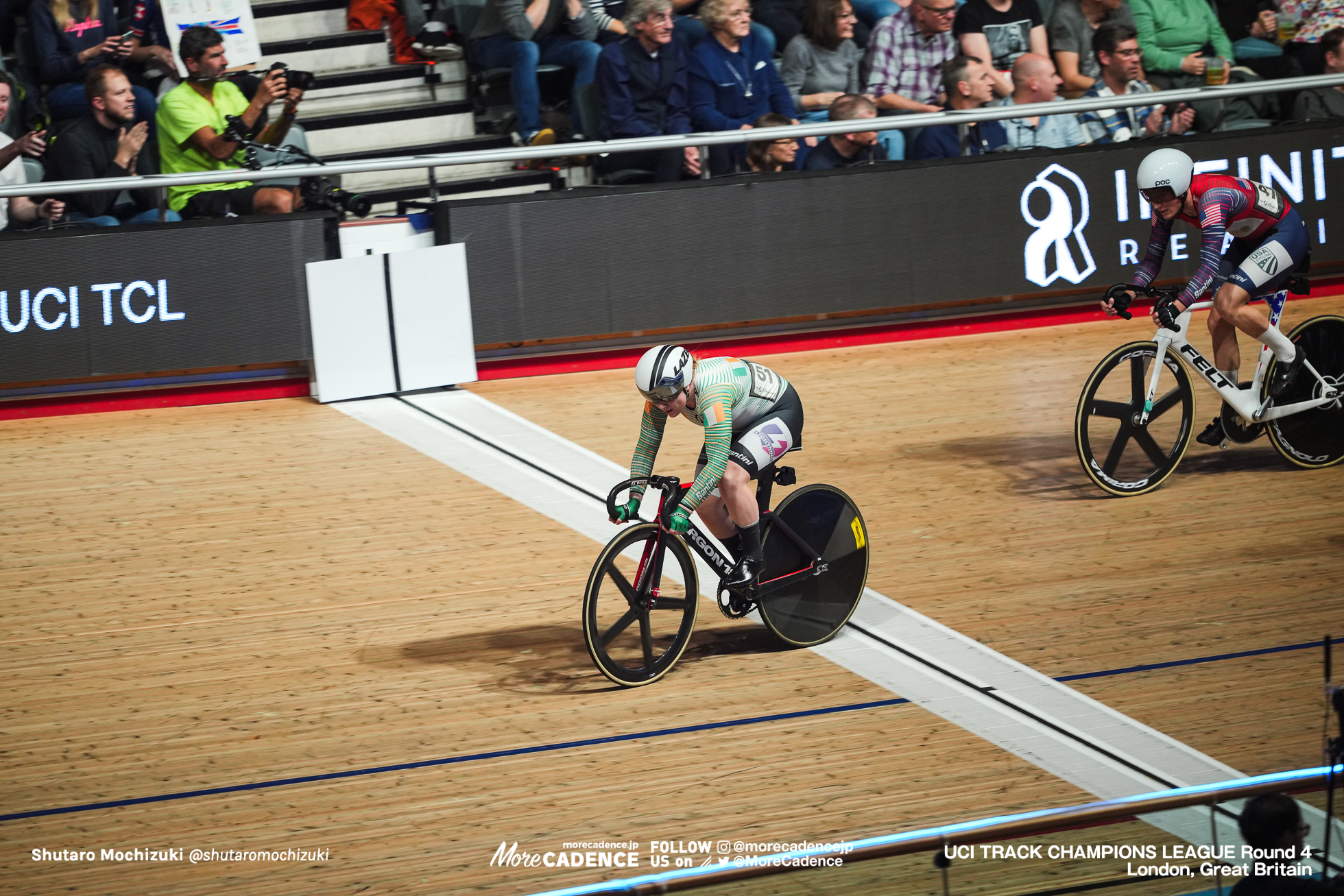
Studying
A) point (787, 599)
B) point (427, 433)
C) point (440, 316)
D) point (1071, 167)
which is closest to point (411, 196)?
point (440, 316)

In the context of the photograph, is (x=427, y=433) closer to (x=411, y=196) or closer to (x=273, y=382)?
(x=273, y=382)

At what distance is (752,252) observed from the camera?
998cm

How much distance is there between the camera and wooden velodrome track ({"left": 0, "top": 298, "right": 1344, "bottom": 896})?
432 cm

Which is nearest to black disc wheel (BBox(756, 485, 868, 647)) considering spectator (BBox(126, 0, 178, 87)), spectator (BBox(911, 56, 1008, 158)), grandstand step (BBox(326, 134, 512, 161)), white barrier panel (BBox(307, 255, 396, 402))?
white barrier panel (BBox(307, 255, 396, 402))

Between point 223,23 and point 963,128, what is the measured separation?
5636 mm

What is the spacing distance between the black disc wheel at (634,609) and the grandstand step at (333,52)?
7798 mm

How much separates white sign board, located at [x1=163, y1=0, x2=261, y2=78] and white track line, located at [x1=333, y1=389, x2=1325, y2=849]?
14.5ft

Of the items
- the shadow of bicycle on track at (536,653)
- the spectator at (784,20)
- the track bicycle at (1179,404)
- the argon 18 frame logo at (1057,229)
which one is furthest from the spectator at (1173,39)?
the shadow of bicycle on track at (536,653)

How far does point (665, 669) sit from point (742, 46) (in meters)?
6.36

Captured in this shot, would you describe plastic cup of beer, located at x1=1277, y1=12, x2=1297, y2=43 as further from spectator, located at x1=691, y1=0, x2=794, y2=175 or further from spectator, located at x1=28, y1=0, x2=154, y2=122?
spectator, located at x1=28, y1=0, x2=154, y2=122

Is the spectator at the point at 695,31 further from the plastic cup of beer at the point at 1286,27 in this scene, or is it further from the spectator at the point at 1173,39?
the plastic cup of beer at the point at 1286,27

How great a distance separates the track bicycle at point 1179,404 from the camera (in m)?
7.11

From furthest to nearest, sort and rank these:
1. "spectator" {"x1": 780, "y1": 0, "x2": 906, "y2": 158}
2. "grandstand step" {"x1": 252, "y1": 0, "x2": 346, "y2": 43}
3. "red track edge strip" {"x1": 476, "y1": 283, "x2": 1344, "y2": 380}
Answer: "grandstand step" {"x1": 252, "y1": 0, "x2": 346, "y2": 43} → "spectator" {"x1": 780, "y1": 0, "x2": 906, "y2": 158} → "red track edge strip" {"x1": 476, "y1": 283, "x2": 1344, "y2": 380}

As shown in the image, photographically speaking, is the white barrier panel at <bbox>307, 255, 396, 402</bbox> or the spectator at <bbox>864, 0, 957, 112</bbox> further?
the spectator at <bbox>864, 0, 957, 112</bbox>
